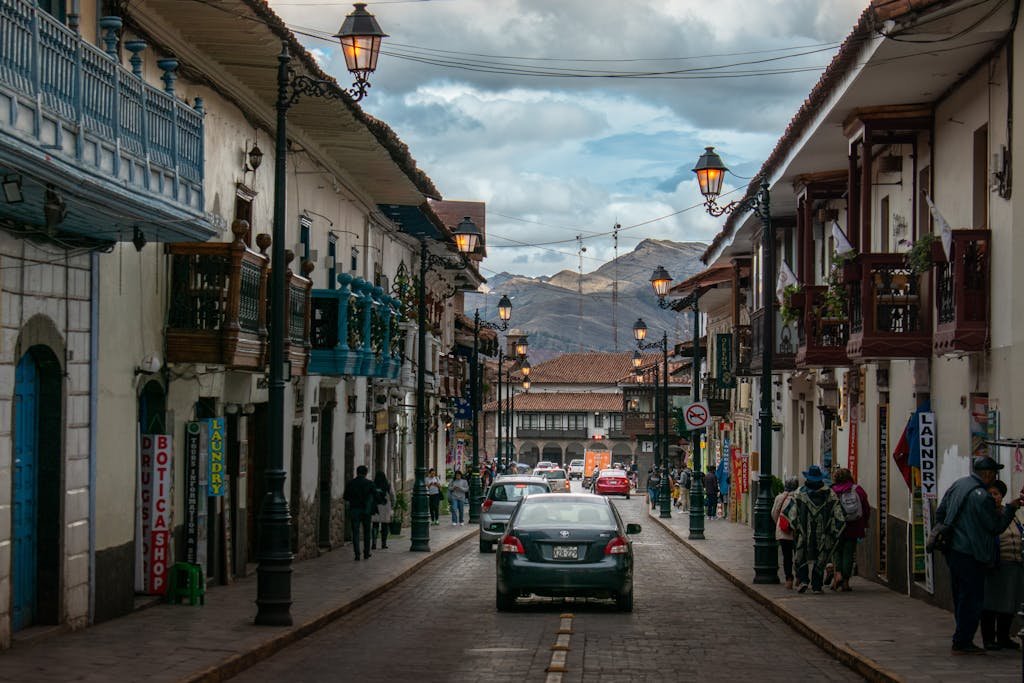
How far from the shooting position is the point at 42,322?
15.6 meters

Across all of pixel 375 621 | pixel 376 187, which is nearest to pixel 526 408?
pixel 376 187

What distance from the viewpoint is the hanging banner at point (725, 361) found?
46375 mm

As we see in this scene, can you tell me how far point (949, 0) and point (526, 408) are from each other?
126 m

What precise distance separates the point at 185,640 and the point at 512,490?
19572 millimetres

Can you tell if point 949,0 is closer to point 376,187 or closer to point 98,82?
point 98,82

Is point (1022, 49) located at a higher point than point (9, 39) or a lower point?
higher

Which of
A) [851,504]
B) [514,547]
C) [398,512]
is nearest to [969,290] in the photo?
[851,504]

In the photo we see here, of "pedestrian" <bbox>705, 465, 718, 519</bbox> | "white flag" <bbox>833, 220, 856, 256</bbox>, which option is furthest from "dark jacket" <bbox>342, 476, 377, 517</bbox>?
"pedestrian" <bbox>705, 465, 718, 519</bbox>

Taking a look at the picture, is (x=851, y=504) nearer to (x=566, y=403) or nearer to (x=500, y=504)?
(x=500, y=504)

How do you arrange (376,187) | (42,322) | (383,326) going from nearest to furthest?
(42,322)
(383,326)
(376,187)

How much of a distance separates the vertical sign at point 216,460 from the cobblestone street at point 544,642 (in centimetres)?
248

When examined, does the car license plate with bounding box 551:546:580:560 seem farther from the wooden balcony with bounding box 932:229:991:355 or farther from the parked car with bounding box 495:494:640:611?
the wooden balcony with bounding box 932:229:991:355

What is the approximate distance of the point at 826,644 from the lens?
16.4 metres

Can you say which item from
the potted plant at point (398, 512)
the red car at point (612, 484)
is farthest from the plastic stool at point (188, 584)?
the red car at point (612, 484)
